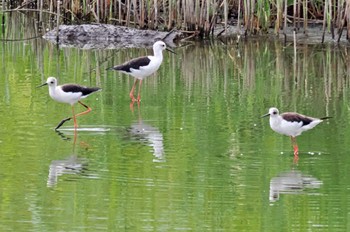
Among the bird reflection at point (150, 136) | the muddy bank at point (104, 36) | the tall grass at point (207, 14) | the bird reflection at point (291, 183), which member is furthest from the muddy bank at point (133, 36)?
the bird reflection at point (291, 183)

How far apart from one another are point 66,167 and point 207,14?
10461 mm

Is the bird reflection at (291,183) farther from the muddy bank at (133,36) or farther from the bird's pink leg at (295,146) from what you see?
the muddy bank at (133,36)

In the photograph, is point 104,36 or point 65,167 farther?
point 104,36

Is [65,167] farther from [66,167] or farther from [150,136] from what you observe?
[150,136]

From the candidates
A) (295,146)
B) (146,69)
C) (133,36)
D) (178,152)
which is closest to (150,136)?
(178,152)

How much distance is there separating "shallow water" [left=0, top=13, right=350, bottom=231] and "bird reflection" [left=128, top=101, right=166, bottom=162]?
0.9 inches

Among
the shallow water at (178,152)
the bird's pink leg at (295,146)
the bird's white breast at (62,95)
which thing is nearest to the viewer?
the shallow water at (178,152)

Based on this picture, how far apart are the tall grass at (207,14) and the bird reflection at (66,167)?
9.61 metres

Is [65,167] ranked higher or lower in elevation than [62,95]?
lower

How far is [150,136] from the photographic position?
491 inches

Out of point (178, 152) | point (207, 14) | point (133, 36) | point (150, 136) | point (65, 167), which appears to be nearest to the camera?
point (65, 167)

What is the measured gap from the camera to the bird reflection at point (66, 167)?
1029 centimetres

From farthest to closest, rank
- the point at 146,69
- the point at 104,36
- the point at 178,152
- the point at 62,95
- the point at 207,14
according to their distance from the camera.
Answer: the point at 104,36, the point at 207,14, the point at 146,69, the point at 62,95, the point at 178,152

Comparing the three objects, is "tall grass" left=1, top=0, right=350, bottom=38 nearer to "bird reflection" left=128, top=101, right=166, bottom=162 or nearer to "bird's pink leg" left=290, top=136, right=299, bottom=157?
"bird reflection" left=128, top=101, right=166, bottom=162
